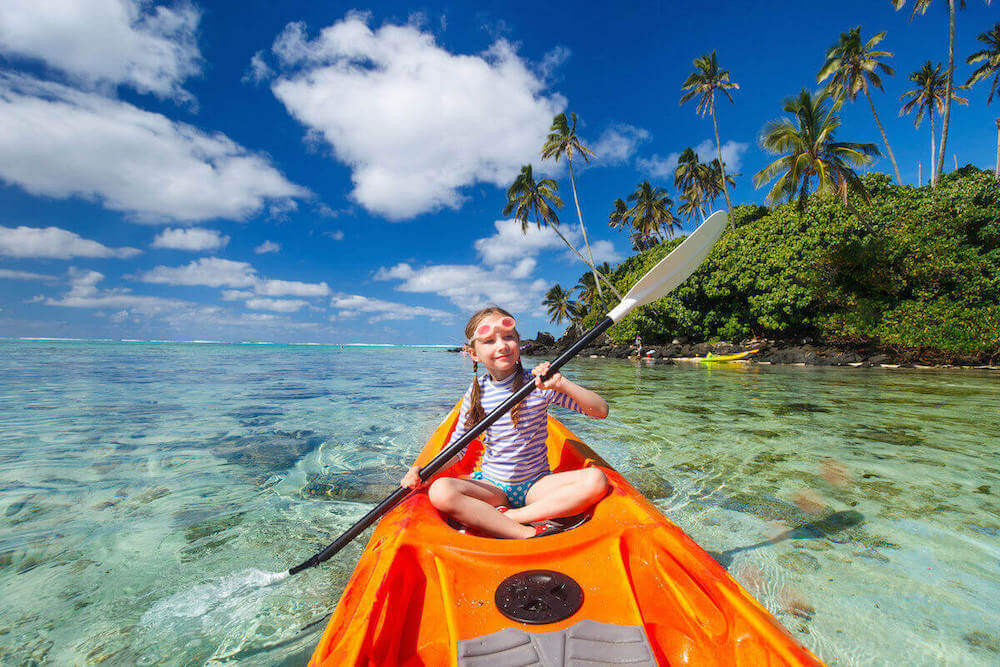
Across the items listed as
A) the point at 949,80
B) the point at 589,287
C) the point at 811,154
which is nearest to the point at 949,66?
the point at 949,80

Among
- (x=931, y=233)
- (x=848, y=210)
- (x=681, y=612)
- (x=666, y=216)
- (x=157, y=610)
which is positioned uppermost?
(x=666, y=216)

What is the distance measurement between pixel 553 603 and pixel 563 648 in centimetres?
15

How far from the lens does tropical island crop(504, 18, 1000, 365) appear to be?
14.7 m

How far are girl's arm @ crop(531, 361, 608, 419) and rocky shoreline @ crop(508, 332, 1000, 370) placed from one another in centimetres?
797

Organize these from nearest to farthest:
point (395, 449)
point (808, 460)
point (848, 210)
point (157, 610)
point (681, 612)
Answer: point (681, 612), point (157, 610), point (808, 460), point (395, 449), point (848, 210)

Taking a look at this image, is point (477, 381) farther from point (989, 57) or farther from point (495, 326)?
point (989, 57)

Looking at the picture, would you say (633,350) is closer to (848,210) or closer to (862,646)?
(848,210)

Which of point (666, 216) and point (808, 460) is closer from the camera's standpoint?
point (808, 460)

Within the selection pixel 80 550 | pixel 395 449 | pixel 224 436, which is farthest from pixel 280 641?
pixel 224 436

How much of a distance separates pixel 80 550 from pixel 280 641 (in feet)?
6.15

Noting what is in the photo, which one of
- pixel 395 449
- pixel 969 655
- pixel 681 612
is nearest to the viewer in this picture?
pixel 681 612

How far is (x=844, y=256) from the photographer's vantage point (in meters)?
17.2

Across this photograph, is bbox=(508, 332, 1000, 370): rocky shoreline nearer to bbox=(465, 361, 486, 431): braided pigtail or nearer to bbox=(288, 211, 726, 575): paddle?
bbox=(288, 211, 726, 575): paddle

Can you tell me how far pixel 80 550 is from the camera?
2.60 metres
